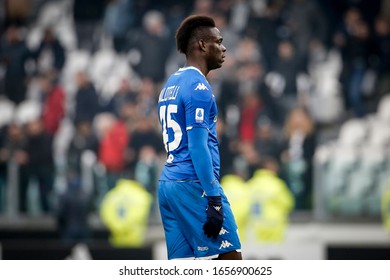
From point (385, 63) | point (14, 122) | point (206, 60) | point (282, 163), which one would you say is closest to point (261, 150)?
point (282, 163)

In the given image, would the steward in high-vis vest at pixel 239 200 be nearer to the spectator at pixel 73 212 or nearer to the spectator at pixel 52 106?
the spectator at pixel 73 212

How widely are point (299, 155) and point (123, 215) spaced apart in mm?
2802

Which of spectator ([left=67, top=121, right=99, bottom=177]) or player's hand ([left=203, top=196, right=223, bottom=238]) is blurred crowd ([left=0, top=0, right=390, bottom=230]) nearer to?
spectator ([left=67, top=121, right=99, bottom=177])

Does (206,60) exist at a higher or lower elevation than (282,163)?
lower

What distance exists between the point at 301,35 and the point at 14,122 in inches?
201

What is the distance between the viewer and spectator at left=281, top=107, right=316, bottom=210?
1404 centimetres

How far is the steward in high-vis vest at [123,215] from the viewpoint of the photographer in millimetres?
14578

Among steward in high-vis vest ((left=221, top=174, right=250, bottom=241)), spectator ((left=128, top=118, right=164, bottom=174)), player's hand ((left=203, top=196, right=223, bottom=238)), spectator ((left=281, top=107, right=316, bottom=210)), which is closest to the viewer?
player's hand ((left=203, top=196, right=223, bottom=238))

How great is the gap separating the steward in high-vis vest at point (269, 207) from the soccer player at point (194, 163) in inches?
296

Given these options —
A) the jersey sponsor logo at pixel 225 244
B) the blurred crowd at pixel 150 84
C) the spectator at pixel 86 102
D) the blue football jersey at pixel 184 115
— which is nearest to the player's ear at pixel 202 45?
the blue football jersey at pixel 184 115

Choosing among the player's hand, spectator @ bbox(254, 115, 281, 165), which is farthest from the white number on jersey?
spectator @ bbox(254, 115, 281, 165)

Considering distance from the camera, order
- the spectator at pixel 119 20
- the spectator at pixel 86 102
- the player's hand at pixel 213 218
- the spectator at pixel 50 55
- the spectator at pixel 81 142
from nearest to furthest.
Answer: the player's hand at pixel 213 218, the spectator at pixel 81 142, the spectator at pixel 86 102, the spectator at pixel 50 55, the spectator at pixel 119 20
